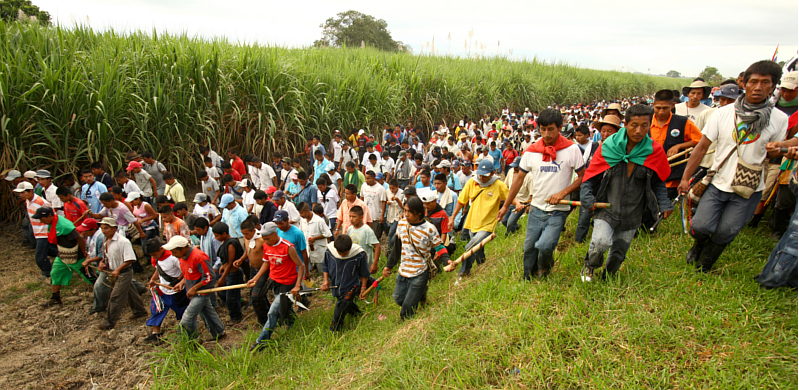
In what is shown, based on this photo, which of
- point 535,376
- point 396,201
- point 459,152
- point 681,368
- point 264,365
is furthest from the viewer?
point 459,152

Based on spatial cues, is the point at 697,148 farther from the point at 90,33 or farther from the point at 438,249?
the point at 90,33

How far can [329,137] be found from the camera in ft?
38.0

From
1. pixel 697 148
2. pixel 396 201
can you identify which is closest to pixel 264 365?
pixel 396 201

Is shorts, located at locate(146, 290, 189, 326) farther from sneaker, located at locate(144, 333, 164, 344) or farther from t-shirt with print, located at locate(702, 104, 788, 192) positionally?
t-shirt with print, located at locate(702, 104, 788, 192)

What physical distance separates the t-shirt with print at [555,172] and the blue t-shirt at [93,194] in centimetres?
670

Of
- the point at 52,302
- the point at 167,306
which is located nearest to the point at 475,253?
the point at 167,306

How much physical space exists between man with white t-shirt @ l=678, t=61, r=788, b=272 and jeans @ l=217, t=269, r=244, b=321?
516cm

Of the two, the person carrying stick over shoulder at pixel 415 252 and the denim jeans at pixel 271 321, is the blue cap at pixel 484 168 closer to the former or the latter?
the person carrying stick over shoulder at pixel 415 252

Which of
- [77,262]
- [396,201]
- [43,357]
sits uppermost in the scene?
[396,201]

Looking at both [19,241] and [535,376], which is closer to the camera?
[535,376]

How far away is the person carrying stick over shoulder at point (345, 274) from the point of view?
14.8 feet

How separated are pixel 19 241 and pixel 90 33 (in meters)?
5.04

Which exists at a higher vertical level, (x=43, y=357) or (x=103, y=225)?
(x=103, y=225)

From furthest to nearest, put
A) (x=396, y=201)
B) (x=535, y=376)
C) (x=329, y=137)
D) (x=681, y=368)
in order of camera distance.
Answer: (x=329, y=137), (x=396, y=201), (x=535, y=376), (x=681, y=368)
